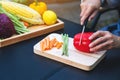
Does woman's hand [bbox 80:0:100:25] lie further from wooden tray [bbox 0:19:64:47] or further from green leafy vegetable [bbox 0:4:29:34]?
green leafy vegetable [bbox 0:4:29:34]

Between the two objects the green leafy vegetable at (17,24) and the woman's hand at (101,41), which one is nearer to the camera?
the woman's hand at (101,41)

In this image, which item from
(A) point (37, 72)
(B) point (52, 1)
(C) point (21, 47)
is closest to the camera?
(A) point (37, 72)

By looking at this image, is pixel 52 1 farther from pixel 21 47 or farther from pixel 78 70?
pixel 78 70

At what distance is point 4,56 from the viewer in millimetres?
1059

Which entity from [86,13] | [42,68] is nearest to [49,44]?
[42,68]

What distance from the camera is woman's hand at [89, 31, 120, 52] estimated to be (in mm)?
994

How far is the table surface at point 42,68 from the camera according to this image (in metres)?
0.94

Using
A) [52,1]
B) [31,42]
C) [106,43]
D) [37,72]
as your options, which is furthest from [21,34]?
[52,1]

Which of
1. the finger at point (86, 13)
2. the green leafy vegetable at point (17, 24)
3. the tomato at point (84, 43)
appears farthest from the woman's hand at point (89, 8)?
the green leafy vegetable at point (17, 24)

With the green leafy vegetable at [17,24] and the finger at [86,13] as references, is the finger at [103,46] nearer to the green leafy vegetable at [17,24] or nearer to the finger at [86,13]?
the finger at [86,13]

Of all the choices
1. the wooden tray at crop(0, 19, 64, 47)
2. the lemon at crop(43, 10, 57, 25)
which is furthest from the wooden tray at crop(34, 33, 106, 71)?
the lemon at crop(43, 10, 57, 25)

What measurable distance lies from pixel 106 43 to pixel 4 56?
42cm

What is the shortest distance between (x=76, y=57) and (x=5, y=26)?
0.35 metres

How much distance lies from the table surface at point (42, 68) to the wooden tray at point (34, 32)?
3 cm
